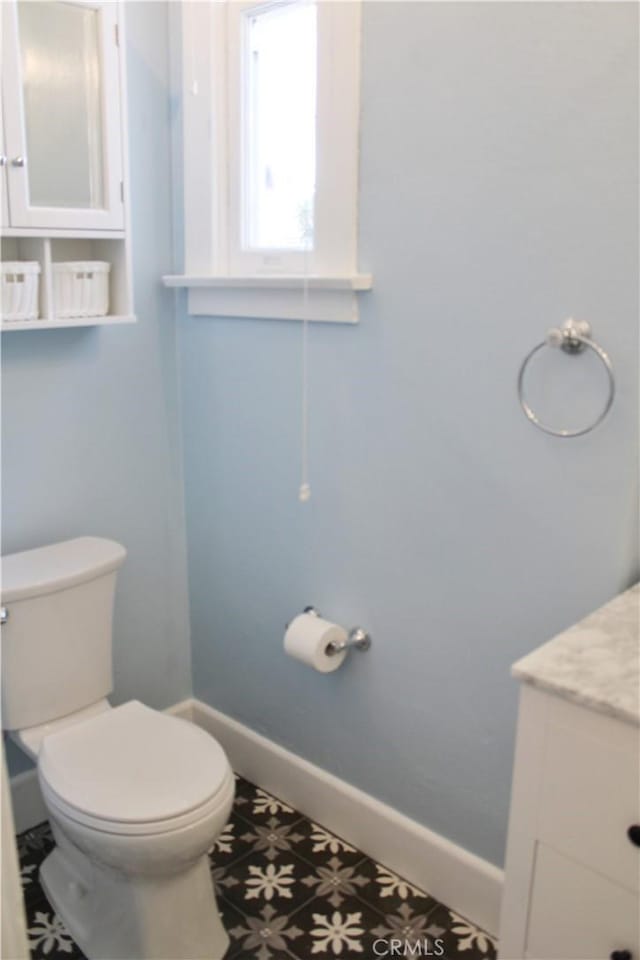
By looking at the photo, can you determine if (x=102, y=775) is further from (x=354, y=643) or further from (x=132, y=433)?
(x=132, y=433)

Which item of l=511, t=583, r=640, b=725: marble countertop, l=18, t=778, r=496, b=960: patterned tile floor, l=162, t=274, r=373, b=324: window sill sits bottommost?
l=18, t=778, r=496, b=960: patterned tile floor

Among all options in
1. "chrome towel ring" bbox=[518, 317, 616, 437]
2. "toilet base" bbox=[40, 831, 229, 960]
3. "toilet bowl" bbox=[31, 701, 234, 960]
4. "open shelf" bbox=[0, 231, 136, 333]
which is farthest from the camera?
"open shelf" bbox=[0, 231, 136, 333]

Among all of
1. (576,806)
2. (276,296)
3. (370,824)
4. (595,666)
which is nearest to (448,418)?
(276,296)

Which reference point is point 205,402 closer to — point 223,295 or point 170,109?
point 223,295

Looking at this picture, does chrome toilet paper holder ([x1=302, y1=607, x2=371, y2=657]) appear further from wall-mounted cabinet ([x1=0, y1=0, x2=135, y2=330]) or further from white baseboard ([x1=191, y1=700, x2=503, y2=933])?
wall-mounted cabinet ([x1=0, y1=0, x2=135, y2=330])

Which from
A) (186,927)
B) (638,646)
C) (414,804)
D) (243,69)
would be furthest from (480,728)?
(243,69)

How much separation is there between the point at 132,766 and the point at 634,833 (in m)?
1.04

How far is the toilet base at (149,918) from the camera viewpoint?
1.68 metres

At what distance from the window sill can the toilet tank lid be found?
67cm

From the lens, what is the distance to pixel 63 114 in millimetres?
1786

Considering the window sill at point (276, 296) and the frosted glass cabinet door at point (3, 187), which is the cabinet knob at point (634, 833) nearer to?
the window sill at point (276, 296)

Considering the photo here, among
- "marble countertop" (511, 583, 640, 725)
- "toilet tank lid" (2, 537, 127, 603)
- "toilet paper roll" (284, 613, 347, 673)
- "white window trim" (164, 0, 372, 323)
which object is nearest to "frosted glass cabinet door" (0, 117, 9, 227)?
"white window trim" (164, 0, 372, 323)

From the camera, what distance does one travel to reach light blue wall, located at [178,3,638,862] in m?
1.42

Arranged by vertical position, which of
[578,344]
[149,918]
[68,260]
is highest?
[68,260]
